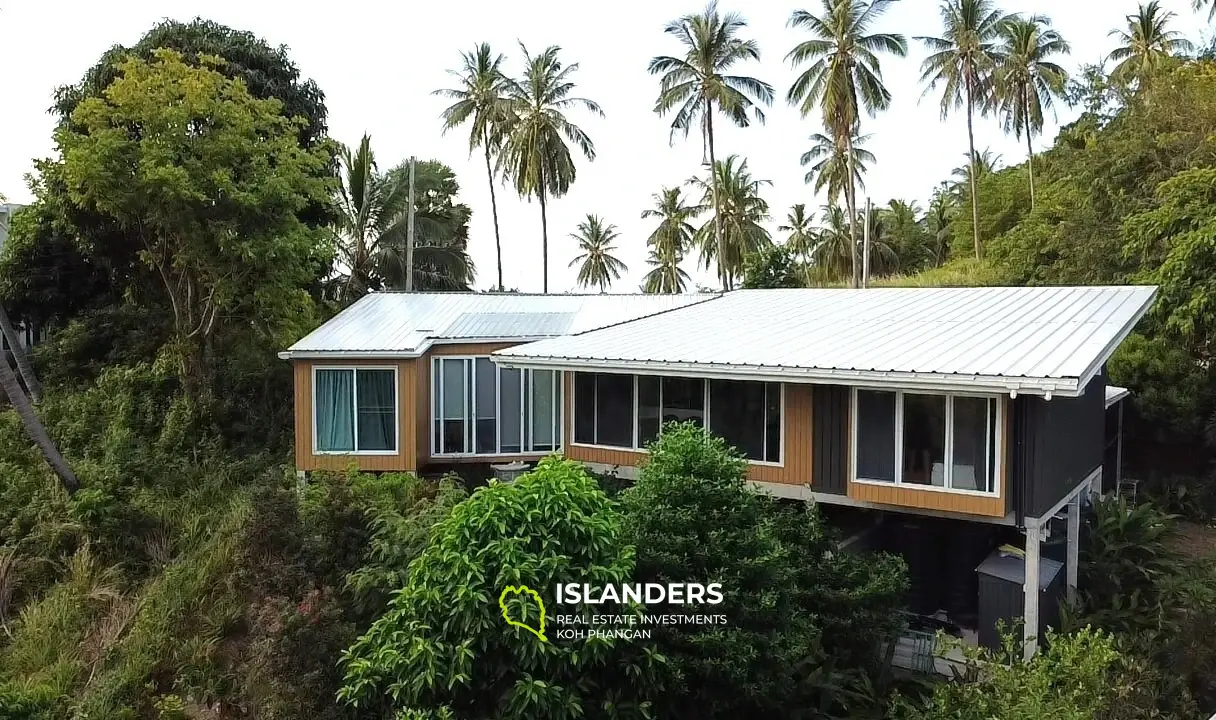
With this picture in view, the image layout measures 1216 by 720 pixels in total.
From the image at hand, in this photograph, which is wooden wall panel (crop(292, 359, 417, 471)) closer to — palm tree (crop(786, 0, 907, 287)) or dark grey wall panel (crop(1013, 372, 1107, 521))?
dark grey wall panel (crop(1013, 372, 1107, 521))

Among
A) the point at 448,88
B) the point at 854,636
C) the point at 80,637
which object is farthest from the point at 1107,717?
the point at 448,88

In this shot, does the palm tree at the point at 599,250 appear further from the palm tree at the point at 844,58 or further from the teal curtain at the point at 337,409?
the teal curtain at the point at 337,409

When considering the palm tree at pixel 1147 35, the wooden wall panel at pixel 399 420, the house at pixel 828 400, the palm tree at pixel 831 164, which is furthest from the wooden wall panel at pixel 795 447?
the palm tree at pixel 1147 35

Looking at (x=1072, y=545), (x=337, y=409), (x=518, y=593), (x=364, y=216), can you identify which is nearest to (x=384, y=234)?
(x=364, y=216)

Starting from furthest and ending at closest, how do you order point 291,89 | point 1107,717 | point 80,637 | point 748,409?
point 291,89 → point 80,637 → point 748,409 → point 1107,717

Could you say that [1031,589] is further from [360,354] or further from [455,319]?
[455,319]

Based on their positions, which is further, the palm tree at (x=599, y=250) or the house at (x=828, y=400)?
the palm tree at (x=599, y=250)

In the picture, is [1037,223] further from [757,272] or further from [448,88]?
[448,88]
